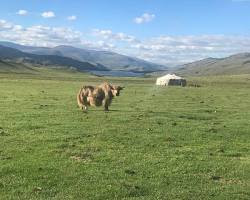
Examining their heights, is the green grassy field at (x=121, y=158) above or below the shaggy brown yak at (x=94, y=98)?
below

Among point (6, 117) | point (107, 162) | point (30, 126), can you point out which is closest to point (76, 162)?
point (107, 162)

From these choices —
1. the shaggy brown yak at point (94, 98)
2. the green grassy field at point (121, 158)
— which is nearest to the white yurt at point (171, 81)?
the shaggy brown yak at point (94, 98)

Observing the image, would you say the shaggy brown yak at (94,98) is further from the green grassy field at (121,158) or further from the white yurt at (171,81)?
the white yurt at (171,81)

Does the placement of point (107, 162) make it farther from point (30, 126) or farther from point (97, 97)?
point (97, 97)

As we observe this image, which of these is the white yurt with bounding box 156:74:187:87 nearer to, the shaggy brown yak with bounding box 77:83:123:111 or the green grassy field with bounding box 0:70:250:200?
the shaggy brown yak with bounding box 77:83:123:111

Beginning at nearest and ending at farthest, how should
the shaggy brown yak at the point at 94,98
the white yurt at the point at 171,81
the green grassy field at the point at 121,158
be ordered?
the green grassy field at the point at 121,158 < the shaggy brown yak at the point at 94,98 < the white yurt at the point at 171,81

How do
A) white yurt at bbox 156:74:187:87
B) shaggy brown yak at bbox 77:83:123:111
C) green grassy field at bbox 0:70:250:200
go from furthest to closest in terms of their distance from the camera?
white yurt at bbox 156:74:187:87 < shaggy brown yak at bbox 77:83:123:111 < green grassy field at bbox 0:70:250:200

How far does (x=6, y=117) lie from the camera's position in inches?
1022

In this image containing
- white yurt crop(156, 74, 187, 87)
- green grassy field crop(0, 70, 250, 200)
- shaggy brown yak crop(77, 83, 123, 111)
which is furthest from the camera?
white yurt crop(156, 74, 187, 87)

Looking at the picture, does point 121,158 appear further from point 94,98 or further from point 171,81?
point 171,81

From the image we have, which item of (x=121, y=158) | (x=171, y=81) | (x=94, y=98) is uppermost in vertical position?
(x=171, y=81)

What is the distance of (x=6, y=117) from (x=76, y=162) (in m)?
11.6

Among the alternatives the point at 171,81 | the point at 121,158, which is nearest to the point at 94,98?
the point at 121,158

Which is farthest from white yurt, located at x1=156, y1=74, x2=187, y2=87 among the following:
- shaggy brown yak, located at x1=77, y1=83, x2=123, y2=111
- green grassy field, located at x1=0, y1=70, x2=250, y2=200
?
green grassy field, located at x1=0, y1=70, x2=250, y2=200
